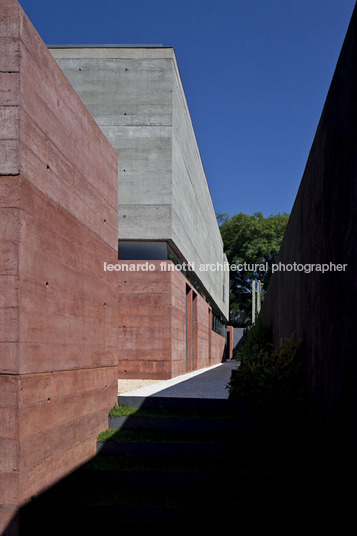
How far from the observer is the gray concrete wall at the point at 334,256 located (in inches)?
153

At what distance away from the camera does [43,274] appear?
4.94 meters

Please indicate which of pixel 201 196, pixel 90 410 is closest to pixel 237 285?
pixel 201 196

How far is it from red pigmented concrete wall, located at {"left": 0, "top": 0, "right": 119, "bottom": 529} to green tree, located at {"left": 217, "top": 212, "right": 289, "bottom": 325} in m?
43.9

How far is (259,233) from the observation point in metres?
50.0

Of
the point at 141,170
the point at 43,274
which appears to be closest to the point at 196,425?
the point at 43,274

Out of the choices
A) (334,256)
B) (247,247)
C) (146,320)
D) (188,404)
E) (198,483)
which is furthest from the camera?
(247,247)

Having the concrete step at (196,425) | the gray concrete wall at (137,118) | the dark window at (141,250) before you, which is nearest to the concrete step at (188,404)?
the concrete step at (196,425)

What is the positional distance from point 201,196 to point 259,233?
2881 cm

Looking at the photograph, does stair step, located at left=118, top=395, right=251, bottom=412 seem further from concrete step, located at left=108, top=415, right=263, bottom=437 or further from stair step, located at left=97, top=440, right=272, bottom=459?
stair step, located at left=97, top=440, right=272, bottom=459

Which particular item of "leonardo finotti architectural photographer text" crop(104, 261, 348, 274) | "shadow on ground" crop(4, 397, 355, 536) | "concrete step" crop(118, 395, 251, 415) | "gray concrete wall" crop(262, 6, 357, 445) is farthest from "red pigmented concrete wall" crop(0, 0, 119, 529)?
"gray concrete wall" crop(262, 6, 357, 445)

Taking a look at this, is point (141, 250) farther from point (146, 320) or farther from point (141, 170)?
point (141, 170)

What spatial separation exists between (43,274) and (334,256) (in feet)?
8.88

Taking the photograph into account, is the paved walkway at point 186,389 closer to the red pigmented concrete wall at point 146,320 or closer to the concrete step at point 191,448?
the red pigmented concrete wall at point 146,320

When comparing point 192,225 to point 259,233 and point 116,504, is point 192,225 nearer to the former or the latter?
point 116,504
